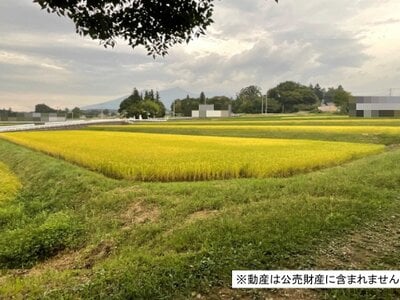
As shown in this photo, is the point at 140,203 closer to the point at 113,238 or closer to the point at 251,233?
the point at 113,238

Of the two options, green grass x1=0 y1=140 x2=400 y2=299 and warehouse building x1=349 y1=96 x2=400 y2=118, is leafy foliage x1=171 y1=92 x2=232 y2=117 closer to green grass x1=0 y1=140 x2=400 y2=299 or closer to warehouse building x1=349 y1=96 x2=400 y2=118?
warehouse building x1=349 y1=96 x2=400 y2=118

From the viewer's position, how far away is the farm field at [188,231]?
18.9ft

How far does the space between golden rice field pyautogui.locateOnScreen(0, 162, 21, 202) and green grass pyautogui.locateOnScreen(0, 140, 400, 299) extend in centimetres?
64

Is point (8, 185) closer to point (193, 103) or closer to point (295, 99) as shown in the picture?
point (193, 103)

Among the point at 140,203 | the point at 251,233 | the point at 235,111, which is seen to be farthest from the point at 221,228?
the point at 235,111

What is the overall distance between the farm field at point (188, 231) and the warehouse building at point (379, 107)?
136 ft

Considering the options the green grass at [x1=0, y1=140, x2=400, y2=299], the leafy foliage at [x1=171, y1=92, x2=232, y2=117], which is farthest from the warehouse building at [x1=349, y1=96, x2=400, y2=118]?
the leafy foliage at [x1=171, y1=92, x2=232, y2=117]

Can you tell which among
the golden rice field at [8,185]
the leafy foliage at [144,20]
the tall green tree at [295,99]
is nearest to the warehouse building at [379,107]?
the golden rice field at [8,185]

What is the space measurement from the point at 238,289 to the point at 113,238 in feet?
14.9

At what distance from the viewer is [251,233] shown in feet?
23.6

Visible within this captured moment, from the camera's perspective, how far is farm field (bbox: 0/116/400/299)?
227 inches

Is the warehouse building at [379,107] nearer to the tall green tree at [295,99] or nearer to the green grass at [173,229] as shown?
the green grass at [173,229]

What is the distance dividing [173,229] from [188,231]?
734 mm

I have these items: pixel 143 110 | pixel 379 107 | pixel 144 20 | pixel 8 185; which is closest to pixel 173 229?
pixel 144 20
